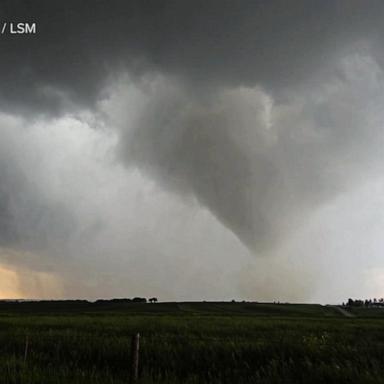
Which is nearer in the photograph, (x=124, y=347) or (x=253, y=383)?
(x=253, y=383)

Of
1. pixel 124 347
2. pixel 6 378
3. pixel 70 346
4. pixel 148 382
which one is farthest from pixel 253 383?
pixel 70 346

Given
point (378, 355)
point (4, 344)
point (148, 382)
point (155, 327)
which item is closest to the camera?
point (148, 382)

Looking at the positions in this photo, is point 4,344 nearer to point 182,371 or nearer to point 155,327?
point 182,371

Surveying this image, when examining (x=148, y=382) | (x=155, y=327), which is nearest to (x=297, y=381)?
(x=148, y=382)

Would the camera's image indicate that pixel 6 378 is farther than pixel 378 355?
No

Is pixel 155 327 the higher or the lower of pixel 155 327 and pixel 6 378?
the higher

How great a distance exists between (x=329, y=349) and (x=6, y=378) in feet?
40.2

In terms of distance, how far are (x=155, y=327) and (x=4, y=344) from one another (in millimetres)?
16487

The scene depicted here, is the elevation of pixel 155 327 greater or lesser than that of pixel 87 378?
greater

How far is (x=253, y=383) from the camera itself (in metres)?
12.5

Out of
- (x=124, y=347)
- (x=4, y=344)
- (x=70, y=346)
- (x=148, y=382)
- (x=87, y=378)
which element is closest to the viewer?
(x=148, y=382)

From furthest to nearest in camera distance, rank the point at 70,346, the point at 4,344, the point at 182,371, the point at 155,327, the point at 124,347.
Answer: the point at 155,327 → the point at 4,344 → the point at 70,346 → the point at 124,347 → the point at 182,371

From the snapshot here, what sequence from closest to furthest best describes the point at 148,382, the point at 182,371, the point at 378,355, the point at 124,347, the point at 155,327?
the point at 148,382, the point at 182,371, the point at 378,355, the point at 124,347, the point at 155,327

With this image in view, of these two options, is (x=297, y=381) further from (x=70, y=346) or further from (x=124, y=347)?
(x=70, y=346)
